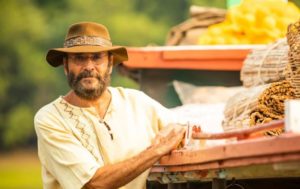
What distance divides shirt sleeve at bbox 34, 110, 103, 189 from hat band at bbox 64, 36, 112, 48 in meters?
0.42

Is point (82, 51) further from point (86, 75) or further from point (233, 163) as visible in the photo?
point (233, 163)

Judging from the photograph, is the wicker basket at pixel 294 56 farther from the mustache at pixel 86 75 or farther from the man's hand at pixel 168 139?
the mustache at pixel 86 75

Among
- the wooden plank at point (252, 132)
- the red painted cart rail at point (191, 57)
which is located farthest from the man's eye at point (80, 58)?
the red painted cart rail at point (191, 57)

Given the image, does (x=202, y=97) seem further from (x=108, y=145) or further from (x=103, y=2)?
(x=103, y=2)

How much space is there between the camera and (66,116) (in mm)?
7379

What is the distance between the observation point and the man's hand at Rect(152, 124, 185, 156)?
6973 mm

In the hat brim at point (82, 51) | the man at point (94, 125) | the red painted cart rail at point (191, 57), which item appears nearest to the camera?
the man at point (94, 125)

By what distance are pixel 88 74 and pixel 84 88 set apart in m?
0.08

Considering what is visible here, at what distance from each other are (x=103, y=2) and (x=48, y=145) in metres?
29.0

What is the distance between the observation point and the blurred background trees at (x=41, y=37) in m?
32.9

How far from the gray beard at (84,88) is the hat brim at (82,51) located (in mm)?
123

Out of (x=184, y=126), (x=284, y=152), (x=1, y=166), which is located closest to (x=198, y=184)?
(x=184, y=126)

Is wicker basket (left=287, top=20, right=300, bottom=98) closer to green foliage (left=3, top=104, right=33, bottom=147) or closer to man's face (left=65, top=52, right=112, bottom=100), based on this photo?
man's face (left=65, top=52, right=112, bottom=100)

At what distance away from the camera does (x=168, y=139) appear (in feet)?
23.2
